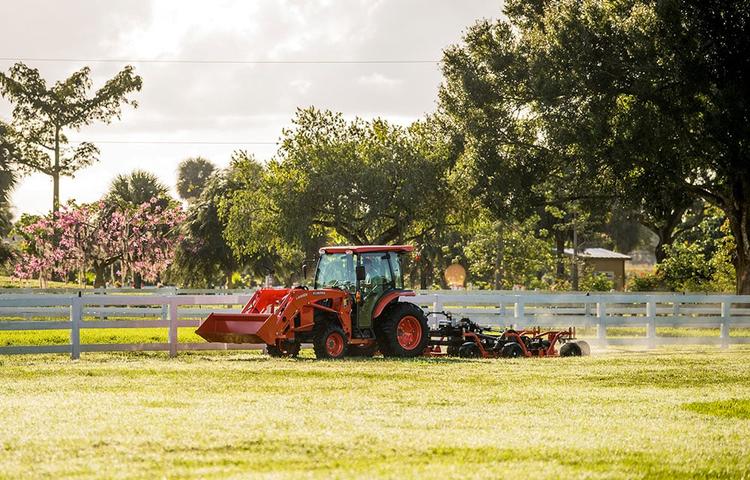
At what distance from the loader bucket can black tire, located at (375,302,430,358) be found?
216cm

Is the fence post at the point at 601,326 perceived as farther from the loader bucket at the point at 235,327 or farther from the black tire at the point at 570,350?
the loader bucket at the point at 235,327

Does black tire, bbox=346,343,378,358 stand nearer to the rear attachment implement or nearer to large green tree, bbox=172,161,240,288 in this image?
the rear attachment implement

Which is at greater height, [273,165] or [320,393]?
[273,165]

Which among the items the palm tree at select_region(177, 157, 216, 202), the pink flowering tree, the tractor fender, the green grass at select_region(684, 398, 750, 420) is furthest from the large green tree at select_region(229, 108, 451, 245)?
the palm tree at select_region(177, 157, 216, 202)

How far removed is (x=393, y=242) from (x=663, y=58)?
66.0 ft

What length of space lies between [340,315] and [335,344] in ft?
1.71

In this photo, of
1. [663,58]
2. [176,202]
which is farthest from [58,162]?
[663,58]

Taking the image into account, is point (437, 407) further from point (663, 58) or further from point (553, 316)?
point (663, 58)

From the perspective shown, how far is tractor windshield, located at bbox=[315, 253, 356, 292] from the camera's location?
23.0 meters

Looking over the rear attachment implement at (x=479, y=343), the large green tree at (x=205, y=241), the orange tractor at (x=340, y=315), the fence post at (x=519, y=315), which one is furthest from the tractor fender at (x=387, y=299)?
the large green tree at (x=205, y=241)

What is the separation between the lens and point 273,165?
168 feet

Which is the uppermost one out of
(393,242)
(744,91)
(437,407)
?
(744,91)

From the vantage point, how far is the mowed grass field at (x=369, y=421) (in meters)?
9.73

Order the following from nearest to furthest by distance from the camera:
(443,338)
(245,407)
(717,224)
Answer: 1. (245,407)
2. (443,338)
3. (717,224)
